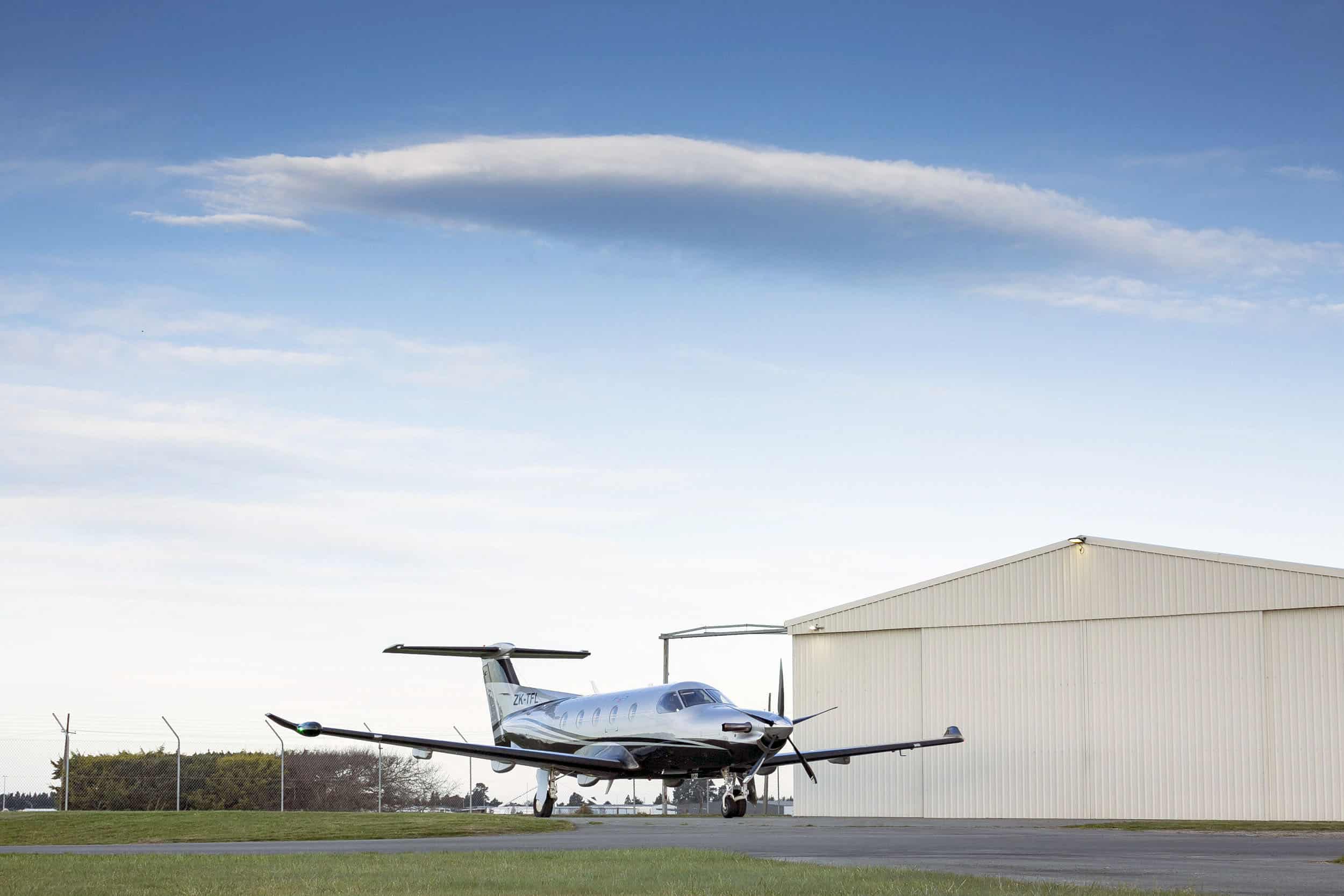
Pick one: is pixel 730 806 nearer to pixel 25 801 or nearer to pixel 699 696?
pixel 699 696

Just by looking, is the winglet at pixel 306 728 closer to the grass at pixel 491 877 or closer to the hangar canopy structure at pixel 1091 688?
the grass at pixel 491 877

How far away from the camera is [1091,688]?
130ft

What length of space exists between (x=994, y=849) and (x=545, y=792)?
719 inches

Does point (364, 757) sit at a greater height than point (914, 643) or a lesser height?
lesser

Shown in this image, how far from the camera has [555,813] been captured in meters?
48.3

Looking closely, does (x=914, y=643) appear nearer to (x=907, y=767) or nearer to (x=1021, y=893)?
(x=907, y=767)

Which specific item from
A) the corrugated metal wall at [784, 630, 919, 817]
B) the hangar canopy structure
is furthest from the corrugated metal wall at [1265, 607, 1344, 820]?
the corrugated metal wall at [784, 630, 919, 817]

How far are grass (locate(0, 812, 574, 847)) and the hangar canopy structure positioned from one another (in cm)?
1494

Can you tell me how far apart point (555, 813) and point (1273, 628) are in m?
24.9

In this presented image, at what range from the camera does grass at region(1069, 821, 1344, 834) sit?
1145 inches

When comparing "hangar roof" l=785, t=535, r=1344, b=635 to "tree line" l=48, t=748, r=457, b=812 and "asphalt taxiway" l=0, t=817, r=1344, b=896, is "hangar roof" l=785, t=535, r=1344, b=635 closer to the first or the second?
"asphalt taxiway" l=0, t=817, r=1344, b=896

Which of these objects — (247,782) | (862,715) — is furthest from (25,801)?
(862,715)

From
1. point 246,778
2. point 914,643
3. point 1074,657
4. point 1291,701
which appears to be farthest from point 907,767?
point 246,778

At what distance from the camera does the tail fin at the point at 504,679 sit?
4128 centimetres
